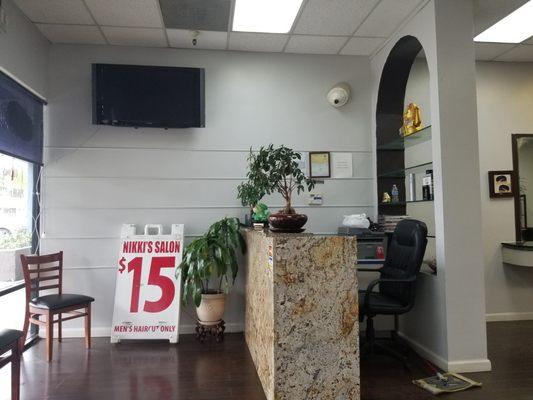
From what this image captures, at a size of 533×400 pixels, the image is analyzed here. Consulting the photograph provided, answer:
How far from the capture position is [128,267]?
371 centimetres

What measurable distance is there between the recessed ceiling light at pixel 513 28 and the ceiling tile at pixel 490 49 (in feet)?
0.31

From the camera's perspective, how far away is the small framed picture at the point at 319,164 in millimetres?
4102

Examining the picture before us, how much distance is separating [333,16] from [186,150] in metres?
1.96

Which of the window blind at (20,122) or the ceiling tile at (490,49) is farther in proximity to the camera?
the ceiling tile at (490,49)

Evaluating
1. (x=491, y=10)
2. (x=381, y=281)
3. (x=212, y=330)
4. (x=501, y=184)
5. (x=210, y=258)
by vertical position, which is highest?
(x=491, y=10)

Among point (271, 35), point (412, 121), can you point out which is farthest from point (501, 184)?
point (271, 35)

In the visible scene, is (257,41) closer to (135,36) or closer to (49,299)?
(135,36)

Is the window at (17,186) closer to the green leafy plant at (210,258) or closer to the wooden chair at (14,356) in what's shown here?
the wooden chair at (14,356)

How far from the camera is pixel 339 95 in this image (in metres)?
4.09

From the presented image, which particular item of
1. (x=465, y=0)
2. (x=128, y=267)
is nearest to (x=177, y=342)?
(x=128, y=267)

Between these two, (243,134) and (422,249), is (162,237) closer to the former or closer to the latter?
(243,134)

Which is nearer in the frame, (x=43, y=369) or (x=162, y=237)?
(x=43, y=369)

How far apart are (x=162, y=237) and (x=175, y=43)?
2.03m

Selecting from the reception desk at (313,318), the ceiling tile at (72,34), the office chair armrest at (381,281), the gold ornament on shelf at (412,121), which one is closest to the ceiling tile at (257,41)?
the ceiling tile at (72,34)
